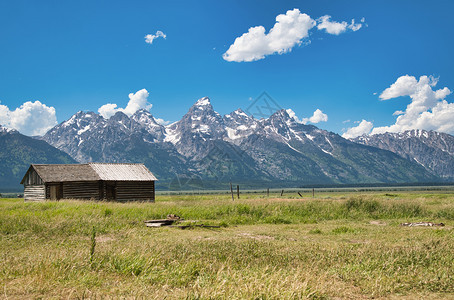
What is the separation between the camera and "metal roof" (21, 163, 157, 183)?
42625 mm

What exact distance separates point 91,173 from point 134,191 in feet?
19.7

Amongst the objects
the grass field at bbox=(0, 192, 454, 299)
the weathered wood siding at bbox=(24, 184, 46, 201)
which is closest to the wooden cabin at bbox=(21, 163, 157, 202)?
the weathered wood siding at bbox=(24, 184, 46, 201)

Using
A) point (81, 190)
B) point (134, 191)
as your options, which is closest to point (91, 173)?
point (81, 190)

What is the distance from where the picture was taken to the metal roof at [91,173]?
42.6 metres

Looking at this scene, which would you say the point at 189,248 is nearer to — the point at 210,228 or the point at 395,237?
the point at 210,228

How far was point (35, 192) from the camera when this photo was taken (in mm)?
45344

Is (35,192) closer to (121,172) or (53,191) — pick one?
(53,191)

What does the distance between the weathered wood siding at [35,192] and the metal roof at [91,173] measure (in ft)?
6.85

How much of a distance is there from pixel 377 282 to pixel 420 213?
2194 centimetres

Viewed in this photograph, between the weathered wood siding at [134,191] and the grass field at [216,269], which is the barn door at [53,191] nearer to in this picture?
the weathered wood siding at [134,191]

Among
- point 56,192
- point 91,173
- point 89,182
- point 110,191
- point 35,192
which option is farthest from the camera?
point 35,192

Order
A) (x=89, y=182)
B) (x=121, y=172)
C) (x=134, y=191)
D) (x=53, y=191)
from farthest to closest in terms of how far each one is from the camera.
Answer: (x=121, y=172)
(x=134, y=191)
(x=89, y=182)
(x=53, y=191)

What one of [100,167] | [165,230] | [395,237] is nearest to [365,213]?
[395,237]

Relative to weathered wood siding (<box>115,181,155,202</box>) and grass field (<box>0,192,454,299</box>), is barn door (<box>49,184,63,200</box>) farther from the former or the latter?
grass field (<box>0,192,454,299</box>)
